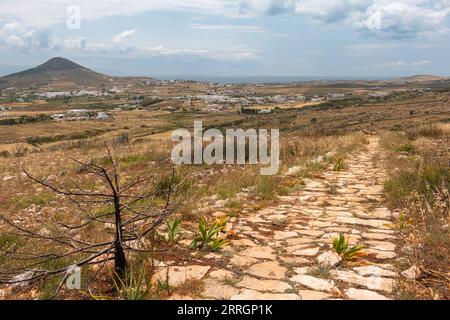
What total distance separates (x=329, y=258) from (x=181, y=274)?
155cm

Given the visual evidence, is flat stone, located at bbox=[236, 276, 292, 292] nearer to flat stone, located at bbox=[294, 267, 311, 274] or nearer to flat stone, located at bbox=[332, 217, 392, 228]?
flat stone, located at bbox=[294, 267, 311, 274]

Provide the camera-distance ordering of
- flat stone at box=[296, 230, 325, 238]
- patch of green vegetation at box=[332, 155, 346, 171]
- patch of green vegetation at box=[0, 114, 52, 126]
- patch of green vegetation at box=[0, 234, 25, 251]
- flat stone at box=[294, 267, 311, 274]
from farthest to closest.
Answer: patch of green vegetation at box=[0, 114, 52, 126]
patch of green vegetation at box=[332, 155, 346, 171]
patch of green vegetation at box=[0, 234, 25, 251]
flat stone at box=[296, 230, 325, 238]
flat stone at box=[294, 267, 311, 274]

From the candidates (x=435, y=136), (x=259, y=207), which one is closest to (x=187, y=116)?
(x=435, y=136)

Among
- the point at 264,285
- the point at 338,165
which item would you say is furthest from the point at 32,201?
the point at 338,165

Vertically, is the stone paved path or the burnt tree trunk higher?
the burnt tree trunk

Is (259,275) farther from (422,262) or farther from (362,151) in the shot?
(362,151)

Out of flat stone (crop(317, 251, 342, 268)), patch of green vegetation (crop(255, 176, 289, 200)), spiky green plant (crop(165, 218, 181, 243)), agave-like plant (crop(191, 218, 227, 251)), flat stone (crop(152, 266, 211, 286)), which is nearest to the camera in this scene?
flat stone (crop(152, 266, 211, 286))

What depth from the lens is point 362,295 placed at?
11.1 ft

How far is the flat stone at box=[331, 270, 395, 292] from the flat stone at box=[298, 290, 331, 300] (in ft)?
1.33

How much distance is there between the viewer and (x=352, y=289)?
11.5 feet

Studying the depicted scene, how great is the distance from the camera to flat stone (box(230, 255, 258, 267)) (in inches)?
161

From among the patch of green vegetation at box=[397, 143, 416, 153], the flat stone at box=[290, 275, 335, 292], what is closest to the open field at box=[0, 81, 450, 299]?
the flat stone at box=[290, 275, 335, 292]
